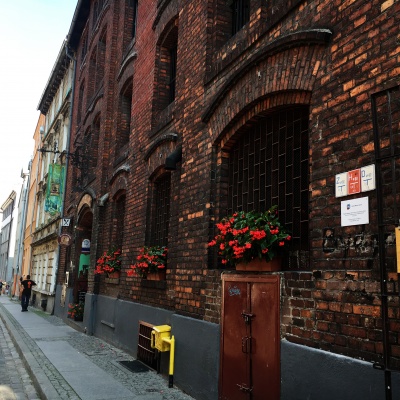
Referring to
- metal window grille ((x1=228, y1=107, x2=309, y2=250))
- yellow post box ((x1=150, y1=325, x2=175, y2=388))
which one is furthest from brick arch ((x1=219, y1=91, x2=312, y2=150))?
yellow post box ((x1=150, y1=325, x2=175, y2=388))

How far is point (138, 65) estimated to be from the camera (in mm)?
10734

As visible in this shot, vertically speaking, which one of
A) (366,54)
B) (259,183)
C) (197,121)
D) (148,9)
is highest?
(148,9)

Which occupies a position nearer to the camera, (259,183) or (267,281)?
(267,281)

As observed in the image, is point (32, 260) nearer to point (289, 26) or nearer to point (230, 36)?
point (230, 36)

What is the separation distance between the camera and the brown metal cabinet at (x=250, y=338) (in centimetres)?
468

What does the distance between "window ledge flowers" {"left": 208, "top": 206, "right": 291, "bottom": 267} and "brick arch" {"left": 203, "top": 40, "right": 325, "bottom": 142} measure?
1331 mm

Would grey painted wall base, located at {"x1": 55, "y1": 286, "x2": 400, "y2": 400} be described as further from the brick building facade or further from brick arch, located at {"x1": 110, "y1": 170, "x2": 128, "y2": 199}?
brick arch, located at {"x1": 110, "y1": 170, "x2": 128, "y2": 199}

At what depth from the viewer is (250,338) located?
5.05m

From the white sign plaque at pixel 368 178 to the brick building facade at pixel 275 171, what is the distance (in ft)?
0.28

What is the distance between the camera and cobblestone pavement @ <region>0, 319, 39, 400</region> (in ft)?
20.8

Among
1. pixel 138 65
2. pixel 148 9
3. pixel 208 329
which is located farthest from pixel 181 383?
pixel 148 9

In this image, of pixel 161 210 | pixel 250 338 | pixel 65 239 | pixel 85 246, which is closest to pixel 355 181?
pixel 250 338

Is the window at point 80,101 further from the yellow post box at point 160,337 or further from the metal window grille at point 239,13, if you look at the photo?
the yellow post box at point 160,337

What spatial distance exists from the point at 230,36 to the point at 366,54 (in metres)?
3.61
